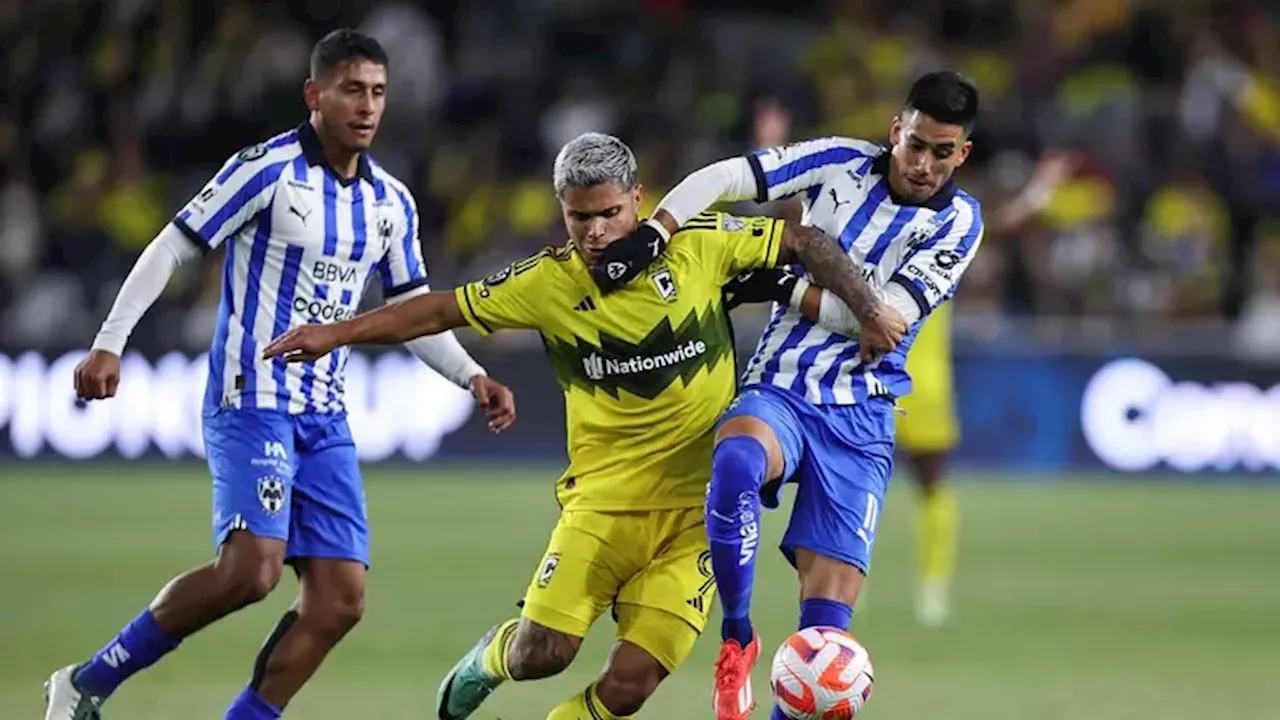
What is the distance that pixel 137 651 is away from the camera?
7.00 m

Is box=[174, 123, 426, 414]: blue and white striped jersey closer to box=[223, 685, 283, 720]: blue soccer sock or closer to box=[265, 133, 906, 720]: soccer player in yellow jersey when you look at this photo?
box=[265, 133, 906, 720]: soccer player in yellow jersey

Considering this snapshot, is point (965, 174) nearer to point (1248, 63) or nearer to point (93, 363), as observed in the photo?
point (1248, 63)

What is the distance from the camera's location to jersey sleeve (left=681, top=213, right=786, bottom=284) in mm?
6902

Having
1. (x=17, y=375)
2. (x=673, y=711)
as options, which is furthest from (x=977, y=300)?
(x=673, y=711)

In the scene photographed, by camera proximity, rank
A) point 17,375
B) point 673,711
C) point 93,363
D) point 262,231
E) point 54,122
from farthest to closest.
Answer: point 54,122
point 17,375
point 673,711
point 262,231
point 93,363

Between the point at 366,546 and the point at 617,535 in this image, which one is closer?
the point at 617,535

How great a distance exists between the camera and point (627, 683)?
6750 mm

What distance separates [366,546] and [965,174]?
11.5 m

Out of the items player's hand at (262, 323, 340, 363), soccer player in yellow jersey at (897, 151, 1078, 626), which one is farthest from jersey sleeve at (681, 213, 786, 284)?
soccer player in yellow jersey at (897, 151, 1078, 626)

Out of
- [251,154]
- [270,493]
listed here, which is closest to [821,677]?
[270,493]

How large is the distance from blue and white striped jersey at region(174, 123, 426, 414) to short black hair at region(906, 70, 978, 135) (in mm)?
1832

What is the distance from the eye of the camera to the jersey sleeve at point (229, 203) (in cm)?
713

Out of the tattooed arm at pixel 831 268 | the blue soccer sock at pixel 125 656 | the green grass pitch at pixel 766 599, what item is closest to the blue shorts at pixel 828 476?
the tattooed arm at pixel 831 268

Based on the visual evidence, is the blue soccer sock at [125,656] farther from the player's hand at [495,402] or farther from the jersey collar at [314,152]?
the jersey collar at [314,152]
